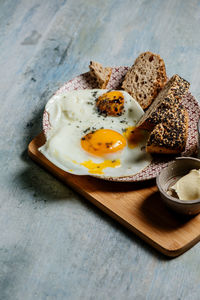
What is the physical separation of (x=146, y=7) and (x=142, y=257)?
149 inches

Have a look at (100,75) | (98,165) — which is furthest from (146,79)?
(98,165)

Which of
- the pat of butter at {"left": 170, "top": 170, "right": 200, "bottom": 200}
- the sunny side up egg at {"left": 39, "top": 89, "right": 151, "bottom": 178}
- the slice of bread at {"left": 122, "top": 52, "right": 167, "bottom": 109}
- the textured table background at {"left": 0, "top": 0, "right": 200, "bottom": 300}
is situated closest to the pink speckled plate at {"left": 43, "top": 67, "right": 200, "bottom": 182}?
the sunny side up egg at {"left": 39, "top": 89, "right": 151, "bottom": 178}

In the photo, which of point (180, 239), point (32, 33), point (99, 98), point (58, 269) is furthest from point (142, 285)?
point (32, 33)

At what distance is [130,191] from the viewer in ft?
11.7

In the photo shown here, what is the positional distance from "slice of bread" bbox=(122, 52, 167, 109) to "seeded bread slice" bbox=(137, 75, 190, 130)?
0.27m

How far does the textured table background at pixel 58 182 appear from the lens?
312 cm

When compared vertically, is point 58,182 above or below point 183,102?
below

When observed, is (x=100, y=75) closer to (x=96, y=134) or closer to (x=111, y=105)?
(x=111, y=105)

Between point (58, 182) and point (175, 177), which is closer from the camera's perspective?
point (175, 177)

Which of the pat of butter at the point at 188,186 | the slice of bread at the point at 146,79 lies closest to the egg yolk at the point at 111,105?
the slice of bread at the point at 146,79

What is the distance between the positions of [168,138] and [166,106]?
0.31 metres

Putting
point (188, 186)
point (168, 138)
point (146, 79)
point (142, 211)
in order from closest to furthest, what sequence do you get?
1. point (188, 186)
2. point (142, 211)
3. point (168, 138)
4. point (146, 79)

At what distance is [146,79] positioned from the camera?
4.29 m

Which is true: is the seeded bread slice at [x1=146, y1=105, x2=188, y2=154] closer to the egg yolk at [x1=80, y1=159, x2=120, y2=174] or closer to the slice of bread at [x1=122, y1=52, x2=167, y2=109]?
the egg yolk at [x1=80, y1=159, x2=120, y2=174]
